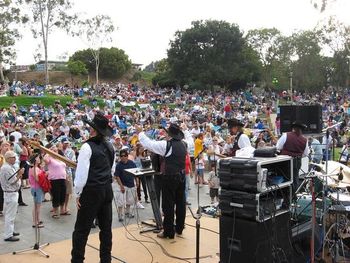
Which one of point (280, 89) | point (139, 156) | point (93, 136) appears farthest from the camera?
point (280, 89)

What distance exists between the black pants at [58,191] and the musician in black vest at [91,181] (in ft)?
11.7

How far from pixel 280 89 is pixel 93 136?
5567cm

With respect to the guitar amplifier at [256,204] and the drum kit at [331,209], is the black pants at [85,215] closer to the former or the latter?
the guitar amplifier at [256,204]

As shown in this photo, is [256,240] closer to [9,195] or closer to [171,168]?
[171,168]

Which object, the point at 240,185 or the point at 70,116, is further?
the point at 70,116

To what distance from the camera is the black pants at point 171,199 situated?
6723 millimetres

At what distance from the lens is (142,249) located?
21.1 feet

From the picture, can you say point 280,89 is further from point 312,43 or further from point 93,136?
point 93,136

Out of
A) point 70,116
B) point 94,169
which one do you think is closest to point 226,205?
point 94,169

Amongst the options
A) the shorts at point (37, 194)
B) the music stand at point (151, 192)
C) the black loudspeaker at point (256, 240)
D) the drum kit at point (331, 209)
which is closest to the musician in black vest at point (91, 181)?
the black loudspeaker at point (256, 240)

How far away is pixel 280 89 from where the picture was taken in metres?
58.4

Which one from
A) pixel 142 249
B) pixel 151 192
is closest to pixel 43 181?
pixel 151 192

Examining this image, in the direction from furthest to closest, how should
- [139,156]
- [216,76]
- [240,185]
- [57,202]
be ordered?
[216,76]
[139,156]
[57,202]
[240,185]

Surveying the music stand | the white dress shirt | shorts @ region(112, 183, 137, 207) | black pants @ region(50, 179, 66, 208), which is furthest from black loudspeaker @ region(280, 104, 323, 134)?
the white dress shirt
